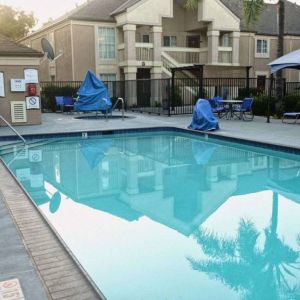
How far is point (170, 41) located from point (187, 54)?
1716 millimetres

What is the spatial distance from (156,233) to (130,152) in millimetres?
6348

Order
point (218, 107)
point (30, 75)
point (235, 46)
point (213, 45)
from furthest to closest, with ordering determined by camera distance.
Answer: point (235, 46), point (213, 45), point (218, 107), point (30, 75)

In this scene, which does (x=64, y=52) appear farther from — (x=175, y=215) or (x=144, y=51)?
(x=175, y=215)

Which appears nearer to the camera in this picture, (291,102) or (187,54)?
(291,102)

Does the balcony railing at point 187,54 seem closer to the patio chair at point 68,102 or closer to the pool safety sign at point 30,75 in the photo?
the patio chair at point 68,102

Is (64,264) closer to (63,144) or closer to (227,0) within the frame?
(63,144)

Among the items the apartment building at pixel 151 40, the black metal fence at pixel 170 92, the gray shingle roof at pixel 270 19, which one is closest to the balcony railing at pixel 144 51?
the apartment building at pixel 151 40

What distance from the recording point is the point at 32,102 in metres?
15.3

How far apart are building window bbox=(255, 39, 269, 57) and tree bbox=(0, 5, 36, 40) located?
24.4m

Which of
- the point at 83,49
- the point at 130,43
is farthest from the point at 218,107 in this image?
the point at 83,49

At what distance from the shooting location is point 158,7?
2519 cm

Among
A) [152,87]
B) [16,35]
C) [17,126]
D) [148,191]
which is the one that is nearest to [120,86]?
[152,87]

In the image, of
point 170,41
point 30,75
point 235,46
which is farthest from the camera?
point 170,41

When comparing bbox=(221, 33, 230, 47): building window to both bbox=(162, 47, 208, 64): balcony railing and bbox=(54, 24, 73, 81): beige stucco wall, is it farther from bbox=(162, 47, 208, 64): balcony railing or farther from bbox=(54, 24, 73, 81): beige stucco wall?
bbox=(54, 24, 73, 81): beige stucco wall
